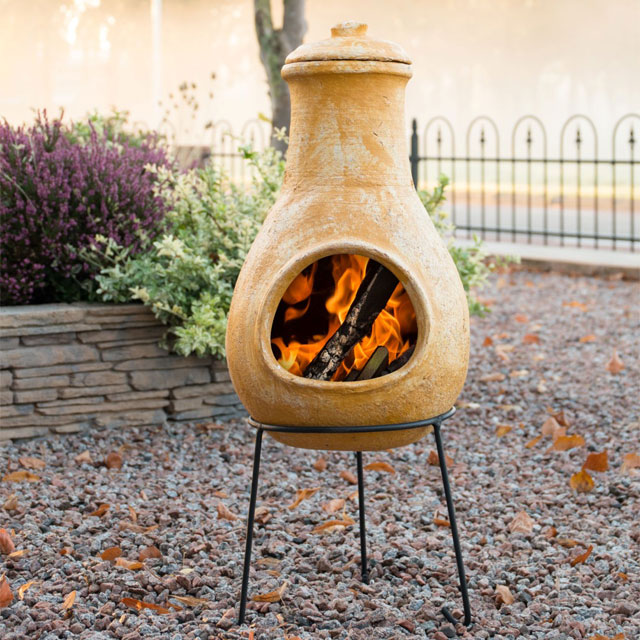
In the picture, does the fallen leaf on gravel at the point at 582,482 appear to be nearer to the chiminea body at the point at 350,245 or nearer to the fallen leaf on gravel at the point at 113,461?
the chiminea body at the point at 350,245

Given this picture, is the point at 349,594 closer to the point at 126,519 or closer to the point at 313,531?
the point at 313,531

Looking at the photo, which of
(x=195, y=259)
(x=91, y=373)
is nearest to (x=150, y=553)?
(x=91, y=373)

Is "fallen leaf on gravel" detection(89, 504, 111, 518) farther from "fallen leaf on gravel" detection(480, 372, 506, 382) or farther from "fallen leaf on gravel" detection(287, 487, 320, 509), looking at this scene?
"fallen leaf on gravel" detection(480, 372, 506, 382)

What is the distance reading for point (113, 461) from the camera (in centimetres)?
354

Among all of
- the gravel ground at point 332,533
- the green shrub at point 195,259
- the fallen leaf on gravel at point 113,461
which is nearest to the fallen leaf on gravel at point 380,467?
the gravel ground at point 332,533

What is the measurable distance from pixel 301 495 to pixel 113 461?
2.81 feet

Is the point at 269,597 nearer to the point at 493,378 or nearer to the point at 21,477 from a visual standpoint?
the point at 21,477

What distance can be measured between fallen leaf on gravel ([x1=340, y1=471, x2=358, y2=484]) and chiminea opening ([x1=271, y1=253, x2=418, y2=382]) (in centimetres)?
107

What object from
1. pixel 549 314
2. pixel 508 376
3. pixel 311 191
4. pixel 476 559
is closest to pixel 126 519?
pixel 476 559

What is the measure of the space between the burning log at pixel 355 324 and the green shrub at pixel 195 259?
1.49 metres

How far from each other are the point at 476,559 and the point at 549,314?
4.22 metres

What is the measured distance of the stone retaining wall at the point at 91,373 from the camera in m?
3.74

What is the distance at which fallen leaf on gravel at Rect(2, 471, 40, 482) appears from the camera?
3371 mm

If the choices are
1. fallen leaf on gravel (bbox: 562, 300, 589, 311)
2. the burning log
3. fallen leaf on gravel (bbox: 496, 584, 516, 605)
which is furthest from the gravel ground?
fallen leaf on gravel (bbox: 562, 300, 589, 311)
